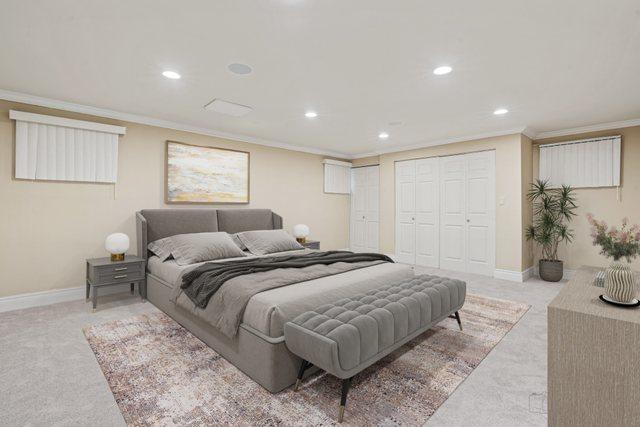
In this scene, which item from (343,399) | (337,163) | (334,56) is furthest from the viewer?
(337,163)

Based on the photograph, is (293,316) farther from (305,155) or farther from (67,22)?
(305,155)

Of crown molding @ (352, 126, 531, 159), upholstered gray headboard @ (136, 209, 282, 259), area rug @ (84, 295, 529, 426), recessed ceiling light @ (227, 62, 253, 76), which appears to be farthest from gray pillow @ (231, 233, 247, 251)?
crown molding @ (352, 126, 531, 159)

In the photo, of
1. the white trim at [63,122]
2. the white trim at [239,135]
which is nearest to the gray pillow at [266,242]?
the white trim at [239,135]

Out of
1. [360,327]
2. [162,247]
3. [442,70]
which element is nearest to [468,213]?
[442,70]

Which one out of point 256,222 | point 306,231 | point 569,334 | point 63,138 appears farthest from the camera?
point 306,231

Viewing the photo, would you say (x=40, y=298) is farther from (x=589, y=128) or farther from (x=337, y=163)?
(x=589, y=128)

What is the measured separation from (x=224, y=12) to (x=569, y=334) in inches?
96.5

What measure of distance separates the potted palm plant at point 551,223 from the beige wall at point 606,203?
115 millimetres

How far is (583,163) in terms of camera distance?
4.84 metres

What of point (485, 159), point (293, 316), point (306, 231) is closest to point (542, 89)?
point (485, 159)

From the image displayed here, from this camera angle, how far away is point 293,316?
2193 mm

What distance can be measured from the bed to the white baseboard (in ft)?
2.73

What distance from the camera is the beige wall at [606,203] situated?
445 cm

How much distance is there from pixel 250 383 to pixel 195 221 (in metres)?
2.91
